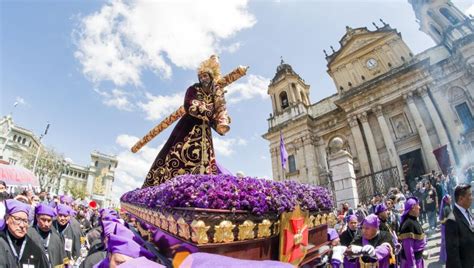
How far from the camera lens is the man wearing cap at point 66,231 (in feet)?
18.9

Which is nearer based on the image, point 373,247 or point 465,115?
point 373,247

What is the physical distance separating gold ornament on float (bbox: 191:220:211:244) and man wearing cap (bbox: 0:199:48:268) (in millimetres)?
3162

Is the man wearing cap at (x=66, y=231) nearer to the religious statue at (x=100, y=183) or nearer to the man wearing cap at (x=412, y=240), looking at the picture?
the man wearing cap at (x=412, y=240)

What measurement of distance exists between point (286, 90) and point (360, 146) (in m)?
12.5

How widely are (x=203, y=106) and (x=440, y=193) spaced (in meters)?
13.3

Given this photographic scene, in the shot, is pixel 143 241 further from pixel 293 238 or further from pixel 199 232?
pixel 293 238

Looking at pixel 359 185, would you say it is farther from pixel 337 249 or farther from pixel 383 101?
pixel 337 249

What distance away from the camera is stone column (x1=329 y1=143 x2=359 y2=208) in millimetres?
11445

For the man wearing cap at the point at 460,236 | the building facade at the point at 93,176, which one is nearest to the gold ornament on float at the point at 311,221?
the man wearing cap at the point at 460,236

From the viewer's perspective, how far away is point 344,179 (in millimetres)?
11742

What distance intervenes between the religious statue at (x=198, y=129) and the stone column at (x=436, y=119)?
82.1 ft

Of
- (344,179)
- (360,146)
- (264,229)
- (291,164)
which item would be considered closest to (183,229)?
(264,229)

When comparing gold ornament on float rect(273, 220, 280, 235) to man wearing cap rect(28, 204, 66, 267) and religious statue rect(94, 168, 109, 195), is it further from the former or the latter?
religious statue rect(94, 168, 109, 195)

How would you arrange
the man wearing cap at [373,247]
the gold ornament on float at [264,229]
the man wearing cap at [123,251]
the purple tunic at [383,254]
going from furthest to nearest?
the purple tunic at [383,254]
the man wearing cap at [373,247]
the man wearing cap at [123,251]
the gold ornament on float at [264,229]
